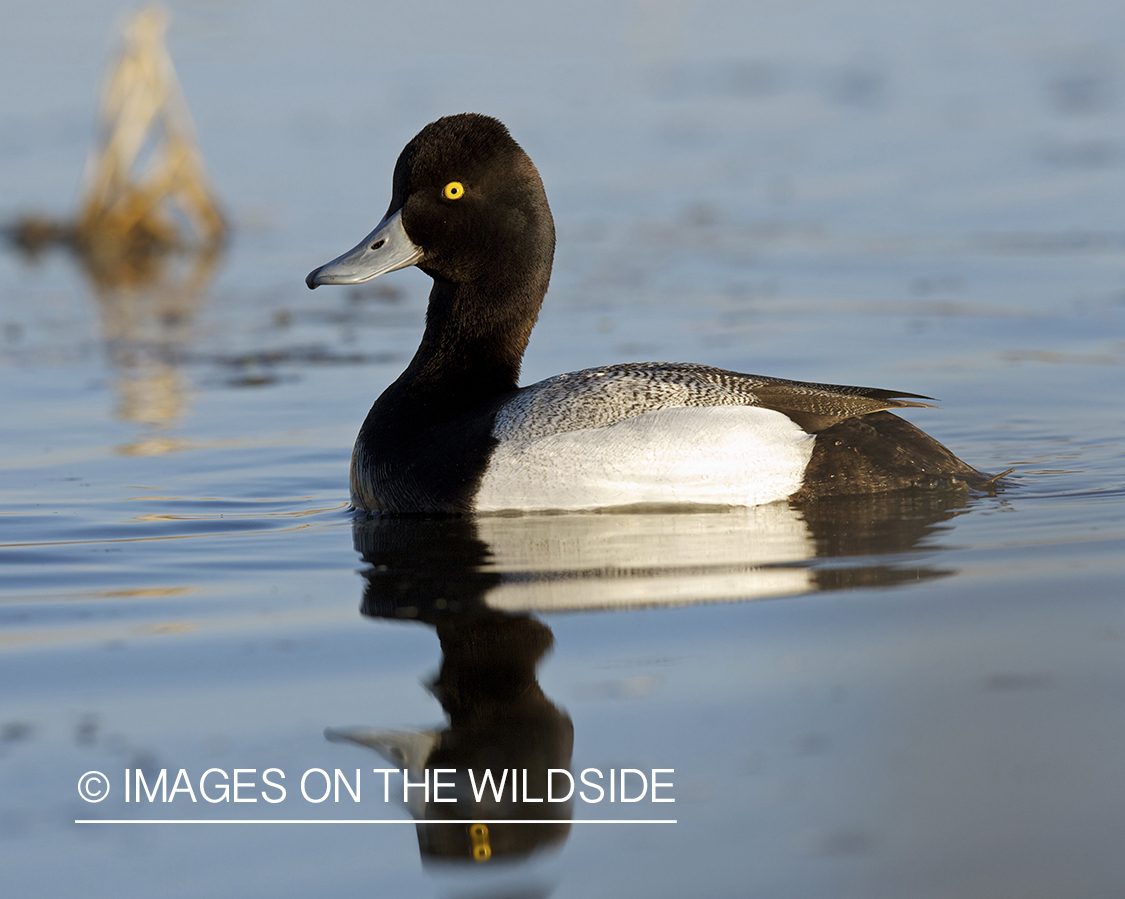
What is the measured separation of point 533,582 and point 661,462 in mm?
947

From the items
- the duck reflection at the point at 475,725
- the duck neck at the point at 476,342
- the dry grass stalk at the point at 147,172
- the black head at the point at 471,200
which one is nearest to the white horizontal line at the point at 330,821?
the duck reflection at the point at 475,725

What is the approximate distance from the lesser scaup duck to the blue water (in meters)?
0.18

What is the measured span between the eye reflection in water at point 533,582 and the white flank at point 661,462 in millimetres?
80

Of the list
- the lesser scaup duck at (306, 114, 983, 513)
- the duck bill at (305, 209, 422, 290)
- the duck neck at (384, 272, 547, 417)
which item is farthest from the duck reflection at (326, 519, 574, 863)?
the duck bill at (305, 209, 422, 290)

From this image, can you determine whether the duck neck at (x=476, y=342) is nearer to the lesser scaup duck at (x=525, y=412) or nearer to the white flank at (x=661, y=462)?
the lesser scaup duck at (x=525, y=412)

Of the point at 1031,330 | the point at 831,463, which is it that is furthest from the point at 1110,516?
the point at 1031,330

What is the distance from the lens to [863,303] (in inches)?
444

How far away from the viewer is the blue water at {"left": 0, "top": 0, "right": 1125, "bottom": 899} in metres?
3.61

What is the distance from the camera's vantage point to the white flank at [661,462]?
242 inches

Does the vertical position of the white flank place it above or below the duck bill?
below

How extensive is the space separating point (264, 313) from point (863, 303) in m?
4.35

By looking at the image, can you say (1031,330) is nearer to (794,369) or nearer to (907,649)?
(794,369)

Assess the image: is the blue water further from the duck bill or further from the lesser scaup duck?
the duck bill

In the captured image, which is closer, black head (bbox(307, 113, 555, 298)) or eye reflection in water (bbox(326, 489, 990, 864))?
eye reflection in water (bbox(326, 489, 990, 864))
